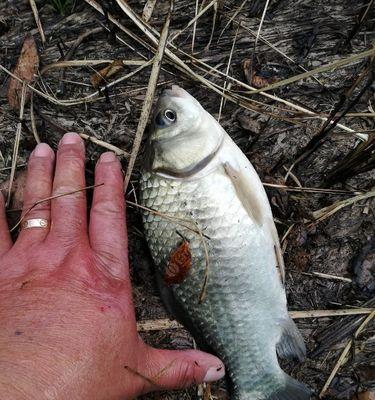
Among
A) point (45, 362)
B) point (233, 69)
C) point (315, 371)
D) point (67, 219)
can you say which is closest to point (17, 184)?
point (67, 219)

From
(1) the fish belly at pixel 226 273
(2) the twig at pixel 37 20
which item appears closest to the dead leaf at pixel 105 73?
(2) the twig at pixel 37 20

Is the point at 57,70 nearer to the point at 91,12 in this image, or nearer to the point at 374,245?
the point at 91,12

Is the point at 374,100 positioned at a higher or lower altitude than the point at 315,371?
higher

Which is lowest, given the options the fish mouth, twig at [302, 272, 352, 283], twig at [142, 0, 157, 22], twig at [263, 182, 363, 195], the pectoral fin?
twig at [302, 272, 352, 283]

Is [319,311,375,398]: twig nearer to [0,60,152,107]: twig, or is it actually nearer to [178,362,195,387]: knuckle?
[178,362,195,387]: knuckle

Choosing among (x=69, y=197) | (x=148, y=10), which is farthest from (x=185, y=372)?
(x=148, y=10)

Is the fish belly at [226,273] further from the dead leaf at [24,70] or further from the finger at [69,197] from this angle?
the dead leaf at [24,70]

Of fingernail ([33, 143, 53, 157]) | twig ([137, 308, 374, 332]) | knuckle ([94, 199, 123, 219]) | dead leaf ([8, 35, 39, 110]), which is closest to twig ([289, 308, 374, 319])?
twig ([137, 308, 374, 332])
